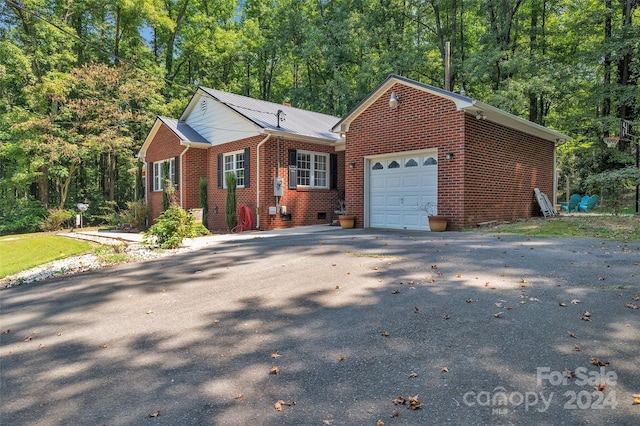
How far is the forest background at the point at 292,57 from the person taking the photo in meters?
19.6

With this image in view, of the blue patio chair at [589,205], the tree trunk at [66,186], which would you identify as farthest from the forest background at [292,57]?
the blue patio chair at [589,205]

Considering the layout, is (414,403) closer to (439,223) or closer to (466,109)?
(439,223)

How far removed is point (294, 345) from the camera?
11.2 ft

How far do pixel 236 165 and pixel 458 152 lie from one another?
876 centimetres

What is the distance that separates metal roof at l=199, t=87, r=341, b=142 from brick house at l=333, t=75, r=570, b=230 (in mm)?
2497

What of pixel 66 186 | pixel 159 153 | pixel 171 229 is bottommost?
pixel 171 229

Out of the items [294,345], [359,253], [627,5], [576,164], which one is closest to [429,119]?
[359,253]

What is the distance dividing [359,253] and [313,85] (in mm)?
25611

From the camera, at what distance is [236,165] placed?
15500 mm

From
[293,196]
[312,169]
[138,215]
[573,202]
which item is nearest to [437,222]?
[293,196]

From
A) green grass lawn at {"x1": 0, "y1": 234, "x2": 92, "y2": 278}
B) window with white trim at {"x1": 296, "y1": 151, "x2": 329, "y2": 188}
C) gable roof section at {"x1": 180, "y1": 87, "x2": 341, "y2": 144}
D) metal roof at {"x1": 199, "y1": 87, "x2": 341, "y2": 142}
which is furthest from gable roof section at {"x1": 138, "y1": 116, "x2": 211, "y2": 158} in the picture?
green grass lawn at {"x1": 0, "y1": 234, "x2": 92, "y2": 278}

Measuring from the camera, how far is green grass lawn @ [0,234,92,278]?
9.69 m

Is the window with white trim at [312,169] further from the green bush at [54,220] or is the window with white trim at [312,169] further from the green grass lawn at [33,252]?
the green bush at [54,220]

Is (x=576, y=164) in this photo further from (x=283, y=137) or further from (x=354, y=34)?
(x=283, y=137)
